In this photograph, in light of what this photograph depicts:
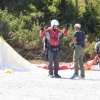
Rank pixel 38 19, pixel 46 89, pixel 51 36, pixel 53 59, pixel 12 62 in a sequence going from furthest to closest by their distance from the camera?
pixel 38 19
pixel 12 62
pixel 53 59
pixel 51 36
pixel 46 89

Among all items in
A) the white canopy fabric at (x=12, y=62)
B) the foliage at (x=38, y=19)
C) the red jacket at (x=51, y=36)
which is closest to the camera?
the red jacket at (x=51, y=36)

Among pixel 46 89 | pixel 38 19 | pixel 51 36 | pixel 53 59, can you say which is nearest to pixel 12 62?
pixel 53 59

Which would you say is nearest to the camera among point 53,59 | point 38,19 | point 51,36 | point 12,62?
point 51,36

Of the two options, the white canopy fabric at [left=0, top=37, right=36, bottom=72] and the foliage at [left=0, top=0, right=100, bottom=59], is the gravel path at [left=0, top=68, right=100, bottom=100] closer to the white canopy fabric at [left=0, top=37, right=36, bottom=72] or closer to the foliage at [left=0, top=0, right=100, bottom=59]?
the white canopy fabric at [left=0, top=37, right=36, bottom=72]

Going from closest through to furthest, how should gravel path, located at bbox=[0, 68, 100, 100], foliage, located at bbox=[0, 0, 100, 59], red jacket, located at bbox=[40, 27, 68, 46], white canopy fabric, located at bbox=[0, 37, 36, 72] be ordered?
gravel path, located at bbox=[0, 68, 100, 100] → red jacket, located at bbox=[40, 27, 68, 46] → white canopy fabric, located at bbox=[0, 37, 36, 72] → foliage, located at bbox=[0, 0, 100, 59]

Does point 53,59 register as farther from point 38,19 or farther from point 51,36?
point 38,19

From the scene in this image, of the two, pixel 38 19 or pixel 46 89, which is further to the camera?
pixel 38 19

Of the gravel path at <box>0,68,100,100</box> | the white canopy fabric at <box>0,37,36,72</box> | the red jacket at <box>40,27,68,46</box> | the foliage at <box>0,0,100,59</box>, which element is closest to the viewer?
the gravel path at <box>0,68,100,100</box>

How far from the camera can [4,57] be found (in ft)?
56.1

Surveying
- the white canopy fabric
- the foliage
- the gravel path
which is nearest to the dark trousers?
the gravel path

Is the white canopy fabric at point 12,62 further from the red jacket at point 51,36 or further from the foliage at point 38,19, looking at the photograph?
the foliage at point 38,19

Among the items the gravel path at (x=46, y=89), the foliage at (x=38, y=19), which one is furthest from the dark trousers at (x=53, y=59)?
the foliage at (x=38, y=19)

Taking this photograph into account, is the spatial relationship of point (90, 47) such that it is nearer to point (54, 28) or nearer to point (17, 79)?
point (54, 28)

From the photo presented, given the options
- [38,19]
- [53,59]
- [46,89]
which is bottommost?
[46,89]
